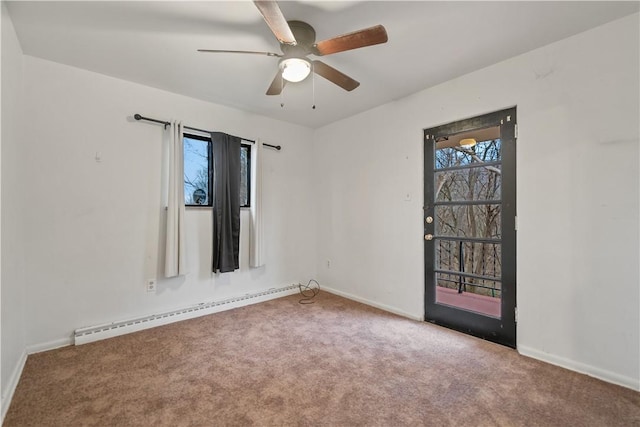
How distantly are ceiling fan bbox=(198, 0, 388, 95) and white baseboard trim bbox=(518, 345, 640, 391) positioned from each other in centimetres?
255

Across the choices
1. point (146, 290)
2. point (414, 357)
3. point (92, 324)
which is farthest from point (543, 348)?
point (92, 324)

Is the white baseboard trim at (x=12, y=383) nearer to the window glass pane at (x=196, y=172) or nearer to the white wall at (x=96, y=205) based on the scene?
the white wall at (x=96, y=205)

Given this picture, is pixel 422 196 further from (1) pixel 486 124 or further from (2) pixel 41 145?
(2) pixel 41 145

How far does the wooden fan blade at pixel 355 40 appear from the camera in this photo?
1592mm

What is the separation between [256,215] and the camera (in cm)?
349

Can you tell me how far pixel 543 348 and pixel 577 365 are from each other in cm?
20

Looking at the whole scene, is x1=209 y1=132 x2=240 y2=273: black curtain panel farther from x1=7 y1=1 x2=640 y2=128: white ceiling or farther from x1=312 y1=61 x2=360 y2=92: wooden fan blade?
x1=312 y1=61 x2=360 y2=92: wooden fan blade

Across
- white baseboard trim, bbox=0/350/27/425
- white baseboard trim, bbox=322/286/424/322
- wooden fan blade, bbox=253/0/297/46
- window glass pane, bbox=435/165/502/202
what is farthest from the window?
window glass pane, bbox=435/165/502/202

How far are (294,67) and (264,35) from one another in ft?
1.12

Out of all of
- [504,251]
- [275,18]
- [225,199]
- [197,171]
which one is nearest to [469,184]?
[504,251]

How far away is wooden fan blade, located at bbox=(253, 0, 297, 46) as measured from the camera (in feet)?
4.42

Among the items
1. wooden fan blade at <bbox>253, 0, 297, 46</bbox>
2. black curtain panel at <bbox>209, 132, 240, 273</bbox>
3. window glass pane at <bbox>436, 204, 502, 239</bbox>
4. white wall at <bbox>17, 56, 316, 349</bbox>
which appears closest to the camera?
wooden fan blade at <bbox>253, 0, 297, 46</bbox>

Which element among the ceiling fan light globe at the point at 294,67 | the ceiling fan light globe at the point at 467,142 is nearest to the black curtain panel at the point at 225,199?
the ceiling fan light globe at the point at 294,67

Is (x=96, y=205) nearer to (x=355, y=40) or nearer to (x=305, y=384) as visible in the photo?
(x=305, y=384)
